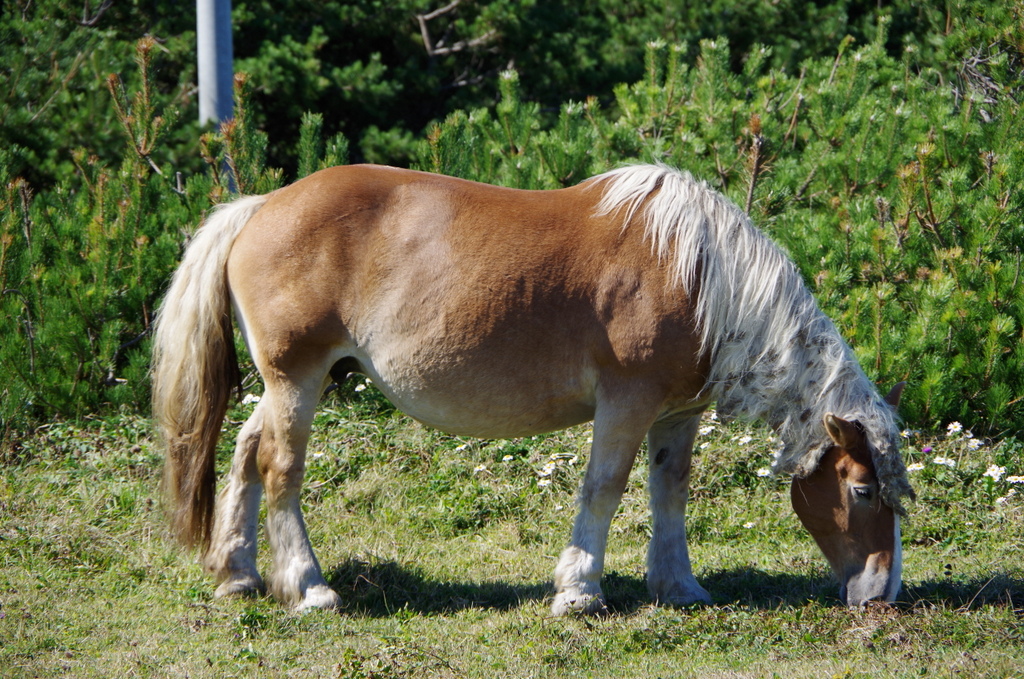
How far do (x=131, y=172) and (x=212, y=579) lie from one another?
296cm

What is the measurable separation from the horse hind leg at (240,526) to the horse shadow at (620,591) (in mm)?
381

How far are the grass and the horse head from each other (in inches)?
5.2

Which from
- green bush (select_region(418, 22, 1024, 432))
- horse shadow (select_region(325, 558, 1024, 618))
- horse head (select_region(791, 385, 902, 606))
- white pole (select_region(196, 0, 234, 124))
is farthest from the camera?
white pole (select_region(196, 0, 234, 124))

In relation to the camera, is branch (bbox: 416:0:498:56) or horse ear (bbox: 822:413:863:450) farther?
branch (bbox: 416:0:498:56)

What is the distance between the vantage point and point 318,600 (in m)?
3.94

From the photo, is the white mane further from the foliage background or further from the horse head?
the foliage background

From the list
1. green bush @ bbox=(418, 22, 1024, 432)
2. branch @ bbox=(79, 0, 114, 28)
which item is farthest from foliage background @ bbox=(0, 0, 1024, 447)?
branch @ bbox=(79, 0, 114, 28)

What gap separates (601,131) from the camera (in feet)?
21.8

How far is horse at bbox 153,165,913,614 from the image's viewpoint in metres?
3.74

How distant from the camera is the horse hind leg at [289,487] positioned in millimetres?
3896

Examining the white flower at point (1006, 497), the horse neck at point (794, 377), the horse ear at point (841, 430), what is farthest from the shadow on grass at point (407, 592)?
the white flower at point (1006, 497)

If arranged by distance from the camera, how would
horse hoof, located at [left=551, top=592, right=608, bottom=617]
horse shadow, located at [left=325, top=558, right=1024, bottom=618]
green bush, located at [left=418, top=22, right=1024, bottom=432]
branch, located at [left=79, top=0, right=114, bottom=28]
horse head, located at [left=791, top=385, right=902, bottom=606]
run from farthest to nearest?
branch, located at [left=79, top=0, right=114, bottom=28] → green bush, located at [left=418, top=22, right=1024, bottom=432] → horse shadow, located at [left=325, top=558, right=1024, bottom=618] → horse hoof, located at [left=551, top=592, right=608, bottom=617] → horse head, located at [left=791, top=385, right=902, bottom=606]

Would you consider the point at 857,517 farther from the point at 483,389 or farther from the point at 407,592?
Answer: the point at 407,592

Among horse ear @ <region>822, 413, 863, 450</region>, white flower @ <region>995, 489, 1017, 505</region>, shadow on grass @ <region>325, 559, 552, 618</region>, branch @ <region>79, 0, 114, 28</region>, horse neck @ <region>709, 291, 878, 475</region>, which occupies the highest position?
branch @ <region>79, 0, 114, 28</region>
